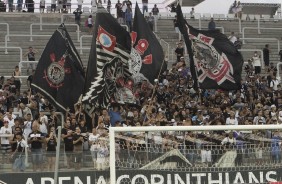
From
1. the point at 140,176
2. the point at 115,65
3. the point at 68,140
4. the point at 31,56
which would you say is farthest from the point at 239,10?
the point at 140,176

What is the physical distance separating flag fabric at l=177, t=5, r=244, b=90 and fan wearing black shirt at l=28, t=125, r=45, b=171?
21.1 feet

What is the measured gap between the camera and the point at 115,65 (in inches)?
923

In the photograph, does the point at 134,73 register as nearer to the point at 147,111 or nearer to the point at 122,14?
the point at 147,111

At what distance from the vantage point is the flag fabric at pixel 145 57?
25016mm

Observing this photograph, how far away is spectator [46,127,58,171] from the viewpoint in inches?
744

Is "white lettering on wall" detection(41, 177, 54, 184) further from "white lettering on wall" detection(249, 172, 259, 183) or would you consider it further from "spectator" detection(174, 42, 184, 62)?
"spectator" detection(174, 42, 184, 62)

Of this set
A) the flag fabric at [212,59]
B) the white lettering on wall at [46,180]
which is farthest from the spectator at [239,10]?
the white lettering on wall at [46,180]

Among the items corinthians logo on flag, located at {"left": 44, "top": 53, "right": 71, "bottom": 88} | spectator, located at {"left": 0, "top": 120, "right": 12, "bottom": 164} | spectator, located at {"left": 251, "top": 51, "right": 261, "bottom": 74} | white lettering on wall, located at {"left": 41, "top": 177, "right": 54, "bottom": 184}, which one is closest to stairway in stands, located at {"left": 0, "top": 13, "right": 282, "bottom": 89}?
spectator, located at {"left": 251, "top": 51, "right": 261, "bottom": 74}

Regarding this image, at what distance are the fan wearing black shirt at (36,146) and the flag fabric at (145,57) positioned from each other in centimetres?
476

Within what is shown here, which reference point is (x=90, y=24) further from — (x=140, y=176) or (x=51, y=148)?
(x=140, y=176)

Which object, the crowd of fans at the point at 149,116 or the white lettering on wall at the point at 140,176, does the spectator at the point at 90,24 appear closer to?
the crowd of fans at the point at 149,116

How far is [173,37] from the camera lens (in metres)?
36.6

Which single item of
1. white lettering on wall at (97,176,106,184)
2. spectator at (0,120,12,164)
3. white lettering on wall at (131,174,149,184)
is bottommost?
white lettering on wall at (97,176,106,184)

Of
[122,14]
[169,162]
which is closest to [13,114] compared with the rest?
[169,162]
